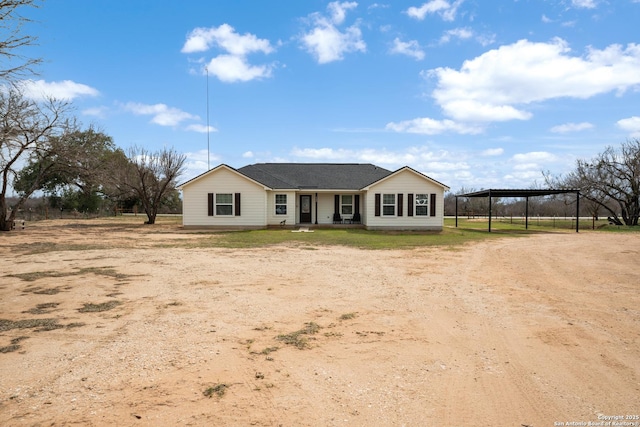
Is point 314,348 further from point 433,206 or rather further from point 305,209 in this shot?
point 305,209

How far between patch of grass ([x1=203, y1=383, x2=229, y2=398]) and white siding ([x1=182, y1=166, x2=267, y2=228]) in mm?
22265

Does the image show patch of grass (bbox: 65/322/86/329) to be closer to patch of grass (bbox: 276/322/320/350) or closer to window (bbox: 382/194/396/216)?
patch of grass (bbox: 276/322/320/350)

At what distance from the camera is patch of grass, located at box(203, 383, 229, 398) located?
4.05m

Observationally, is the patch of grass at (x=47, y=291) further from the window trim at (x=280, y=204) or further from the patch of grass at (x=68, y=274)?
the window trim at (x=280, y=204)

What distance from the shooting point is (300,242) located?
1866 centimetres

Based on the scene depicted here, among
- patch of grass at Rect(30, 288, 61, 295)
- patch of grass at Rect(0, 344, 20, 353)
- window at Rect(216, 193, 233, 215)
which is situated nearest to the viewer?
patch of grass at Rect(0, 344, 20, 353)

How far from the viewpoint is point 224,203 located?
26250mm

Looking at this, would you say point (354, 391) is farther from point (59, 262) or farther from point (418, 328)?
point (59, 262)

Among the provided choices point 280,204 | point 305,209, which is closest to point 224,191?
point 280,204

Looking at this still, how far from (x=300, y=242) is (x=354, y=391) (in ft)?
47.7

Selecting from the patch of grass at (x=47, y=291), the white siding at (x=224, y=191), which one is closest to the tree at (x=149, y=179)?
the white siding at (x=224, y=191)

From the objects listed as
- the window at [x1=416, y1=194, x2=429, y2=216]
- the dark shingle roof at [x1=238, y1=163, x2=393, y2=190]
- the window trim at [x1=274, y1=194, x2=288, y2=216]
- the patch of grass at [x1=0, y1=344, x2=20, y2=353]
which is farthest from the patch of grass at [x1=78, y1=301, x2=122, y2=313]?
the window at [x1=416, y1=194, x2=429, y2=216]

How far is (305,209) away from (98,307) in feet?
71.5

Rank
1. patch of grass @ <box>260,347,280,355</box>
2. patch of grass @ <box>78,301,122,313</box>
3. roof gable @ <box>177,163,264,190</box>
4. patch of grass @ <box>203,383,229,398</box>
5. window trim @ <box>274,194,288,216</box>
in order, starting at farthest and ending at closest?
window trim @ <box>274,194,288,216</box> → roof gable @ <box>177,163,264,190</box> → patch of grass @ <box>78,301,122,313</box> → patch of grass @ <box>260,347,280,355</box> → patch of grass @ <box>203,383,229,398</box>
